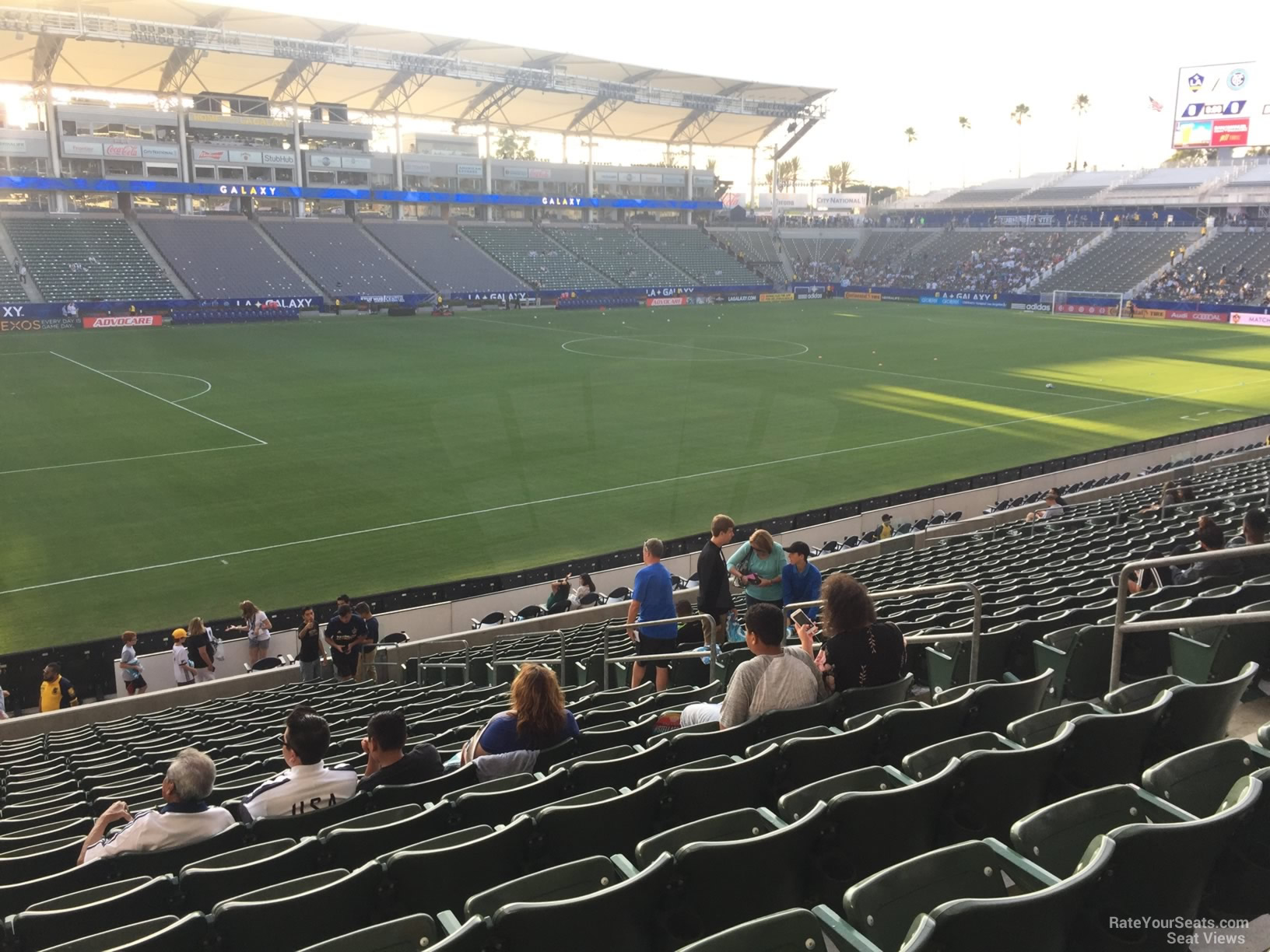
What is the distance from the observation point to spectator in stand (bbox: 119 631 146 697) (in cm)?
1562

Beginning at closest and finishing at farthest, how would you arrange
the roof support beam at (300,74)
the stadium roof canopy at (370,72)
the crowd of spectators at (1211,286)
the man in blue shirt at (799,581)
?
the man in blue shirt at (799,581) < the stadium roof canopy at (370,72) < the roof support beam at (300,74) < the crowd of spectators at (1211,286)

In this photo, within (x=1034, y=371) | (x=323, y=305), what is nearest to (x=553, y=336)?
(x=323, y=305)

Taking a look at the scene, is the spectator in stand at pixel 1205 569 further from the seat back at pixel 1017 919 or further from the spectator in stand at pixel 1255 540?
the seat back at pixel 1017 919

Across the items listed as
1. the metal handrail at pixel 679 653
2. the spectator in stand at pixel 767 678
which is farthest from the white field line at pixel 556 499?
the spectator in stand at pixel 767 678

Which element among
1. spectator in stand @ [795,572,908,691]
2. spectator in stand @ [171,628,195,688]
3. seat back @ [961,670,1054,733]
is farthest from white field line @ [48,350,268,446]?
seat back @ [961,670,1054,733]

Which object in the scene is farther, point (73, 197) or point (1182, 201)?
point (1182, 201)

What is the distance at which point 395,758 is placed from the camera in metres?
6.13

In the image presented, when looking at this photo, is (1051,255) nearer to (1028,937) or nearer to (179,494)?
(179,494)

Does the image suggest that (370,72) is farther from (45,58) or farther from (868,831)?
(868,831)

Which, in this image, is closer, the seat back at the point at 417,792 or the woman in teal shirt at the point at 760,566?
the seat back at the point at 417,792

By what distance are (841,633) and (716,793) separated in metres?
1.93

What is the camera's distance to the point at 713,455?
105ft

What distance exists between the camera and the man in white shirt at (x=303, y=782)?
19.4 feet

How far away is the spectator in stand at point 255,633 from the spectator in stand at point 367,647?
6.43 feet
